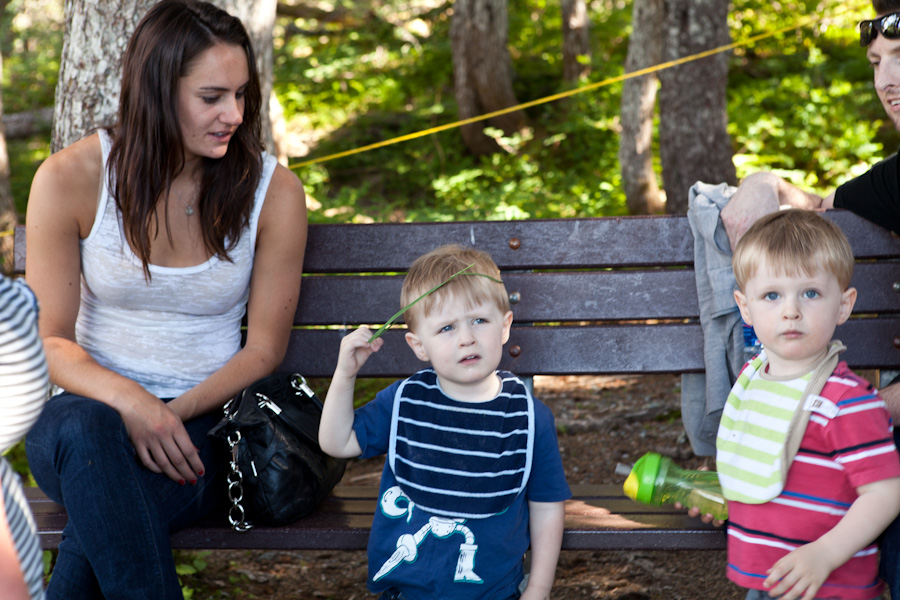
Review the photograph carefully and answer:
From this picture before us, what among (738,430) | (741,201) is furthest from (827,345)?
(741,201)

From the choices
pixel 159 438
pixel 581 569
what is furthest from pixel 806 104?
pixel 159 438

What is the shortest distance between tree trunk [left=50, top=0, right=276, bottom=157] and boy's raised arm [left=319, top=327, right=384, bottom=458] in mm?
1629

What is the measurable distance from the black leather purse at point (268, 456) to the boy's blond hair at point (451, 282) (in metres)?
0.45

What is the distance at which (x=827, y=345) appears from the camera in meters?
2.14

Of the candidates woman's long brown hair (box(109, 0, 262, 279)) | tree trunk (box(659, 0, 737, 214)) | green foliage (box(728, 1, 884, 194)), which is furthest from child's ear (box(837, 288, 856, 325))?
green foliage (box(728, 1, 884, 194))

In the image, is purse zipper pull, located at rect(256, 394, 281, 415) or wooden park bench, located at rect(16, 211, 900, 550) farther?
wooden park bench, located at rect(16, 211, 900, 550)

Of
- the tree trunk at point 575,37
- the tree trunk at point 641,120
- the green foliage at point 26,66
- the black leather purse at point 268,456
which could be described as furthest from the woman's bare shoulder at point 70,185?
the green foliage at point 26,66

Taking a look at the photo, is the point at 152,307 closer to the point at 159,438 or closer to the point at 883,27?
the point at 159,438

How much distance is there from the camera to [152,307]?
2.64m

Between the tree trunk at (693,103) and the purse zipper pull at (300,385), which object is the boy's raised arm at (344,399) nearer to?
the purse zipper pull at (300,385)

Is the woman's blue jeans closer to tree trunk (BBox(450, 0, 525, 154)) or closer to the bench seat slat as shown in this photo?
the bench seat slat

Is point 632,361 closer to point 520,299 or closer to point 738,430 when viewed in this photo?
point 520,299

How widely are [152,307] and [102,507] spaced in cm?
69

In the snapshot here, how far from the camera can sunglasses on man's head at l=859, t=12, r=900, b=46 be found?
2393mm
